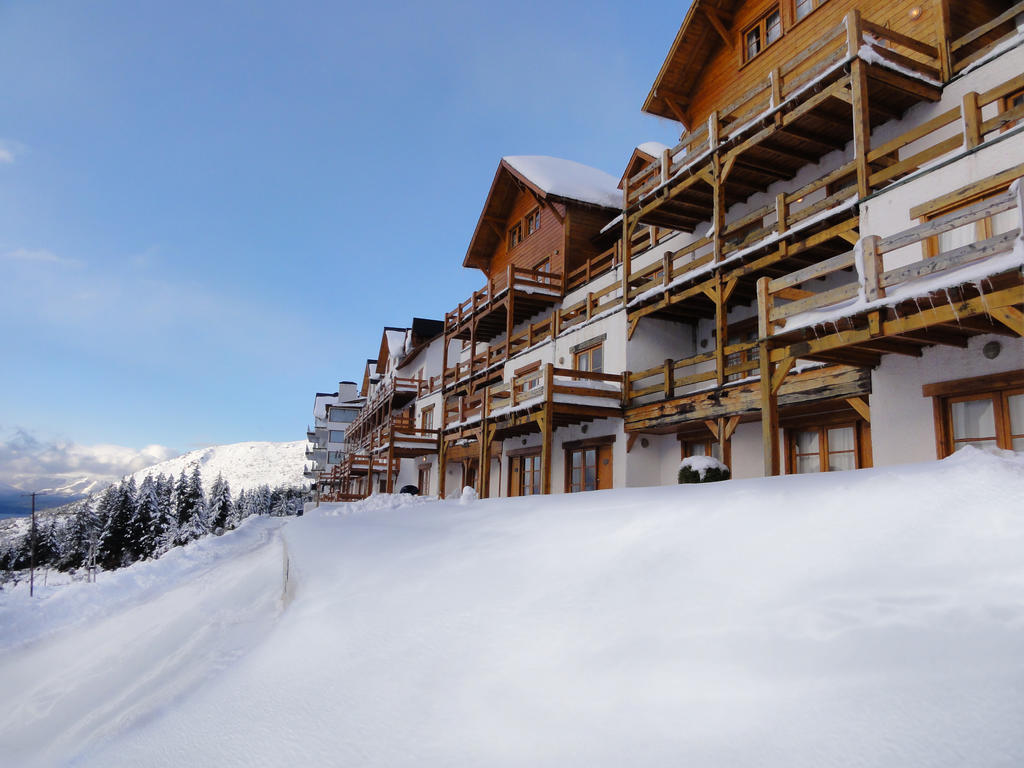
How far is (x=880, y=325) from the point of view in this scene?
8.90 meters

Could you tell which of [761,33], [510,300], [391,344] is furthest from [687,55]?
[391,344]

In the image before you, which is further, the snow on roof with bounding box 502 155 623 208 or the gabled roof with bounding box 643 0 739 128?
the snow on roof with bounding box 502 155 623 208

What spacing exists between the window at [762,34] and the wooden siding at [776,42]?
129 millimetres

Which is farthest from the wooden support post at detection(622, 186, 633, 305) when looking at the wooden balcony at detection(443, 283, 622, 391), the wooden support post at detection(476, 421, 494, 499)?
the wooden support post at detection(476, 421, 494, 499)

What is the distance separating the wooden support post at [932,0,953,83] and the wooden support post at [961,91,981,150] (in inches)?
116

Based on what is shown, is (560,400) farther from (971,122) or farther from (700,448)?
(971,122)

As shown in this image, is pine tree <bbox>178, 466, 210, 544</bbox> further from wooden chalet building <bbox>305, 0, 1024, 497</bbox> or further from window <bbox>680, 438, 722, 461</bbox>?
window <bbox>680, 438, 722, 461</bbox>

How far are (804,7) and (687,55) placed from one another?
12.4 ft

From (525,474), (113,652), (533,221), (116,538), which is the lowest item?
(116,538)

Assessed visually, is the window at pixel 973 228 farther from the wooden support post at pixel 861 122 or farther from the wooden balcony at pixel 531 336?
the wooden balcony at pixel 531 336

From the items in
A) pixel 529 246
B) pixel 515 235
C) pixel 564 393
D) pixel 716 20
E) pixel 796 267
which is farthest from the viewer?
pixel 515 235

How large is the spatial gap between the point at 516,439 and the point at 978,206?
18.9 metres

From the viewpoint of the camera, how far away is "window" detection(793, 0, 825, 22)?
50.1 feet

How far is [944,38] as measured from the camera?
40.4ft
